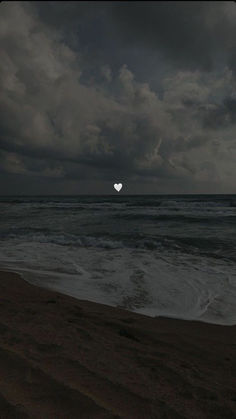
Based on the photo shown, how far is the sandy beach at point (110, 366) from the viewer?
5.94 feet

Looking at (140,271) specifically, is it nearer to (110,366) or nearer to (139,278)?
(139,278)

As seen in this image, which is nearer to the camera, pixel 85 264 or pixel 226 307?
pixel 226 307

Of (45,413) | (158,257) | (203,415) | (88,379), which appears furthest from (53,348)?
(158,257)

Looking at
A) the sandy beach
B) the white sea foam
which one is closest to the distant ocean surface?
the white sea foam

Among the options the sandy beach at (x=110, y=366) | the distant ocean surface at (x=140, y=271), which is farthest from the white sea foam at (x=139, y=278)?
the sandy beach at (x=110, y=366)

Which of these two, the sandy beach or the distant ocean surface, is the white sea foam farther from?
the sandy beach

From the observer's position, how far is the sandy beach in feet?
5.94

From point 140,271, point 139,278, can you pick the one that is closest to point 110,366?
point 139,278

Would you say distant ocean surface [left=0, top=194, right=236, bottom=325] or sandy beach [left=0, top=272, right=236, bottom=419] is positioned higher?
sandy beach [left=0, top=272, right=236, bottom=419]

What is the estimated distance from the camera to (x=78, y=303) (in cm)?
444

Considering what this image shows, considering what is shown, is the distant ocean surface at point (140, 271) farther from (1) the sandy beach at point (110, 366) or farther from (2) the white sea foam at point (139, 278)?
(1) the sandy beach at point (110, 366)

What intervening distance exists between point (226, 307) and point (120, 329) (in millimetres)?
2174

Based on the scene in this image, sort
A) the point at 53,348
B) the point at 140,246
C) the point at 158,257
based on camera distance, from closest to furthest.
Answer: the point at 53,348
the point at 158,257
the point at 140,246

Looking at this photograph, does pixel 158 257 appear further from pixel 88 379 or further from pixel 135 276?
pixel 88 379
